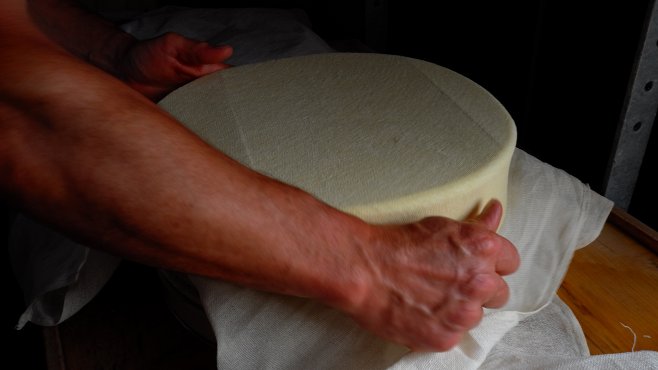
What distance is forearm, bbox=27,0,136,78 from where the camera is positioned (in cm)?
108

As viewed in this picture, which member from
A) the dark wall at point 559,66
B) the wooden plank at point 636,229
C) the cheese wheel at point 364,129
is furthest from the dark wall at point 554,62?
the cheese wheel at point 364,129

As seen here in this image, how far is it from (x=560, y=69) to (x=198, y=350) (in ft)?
2.71

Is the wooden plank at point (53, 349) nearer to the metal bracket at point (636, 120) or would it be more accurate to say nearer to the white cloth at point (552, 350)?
the white cloth at point (552, 350)

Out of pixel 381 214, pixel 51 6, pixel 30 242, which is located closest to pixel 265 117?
pixel 381 214

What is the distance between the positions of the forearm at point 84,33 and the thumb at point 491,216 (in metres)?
0.68

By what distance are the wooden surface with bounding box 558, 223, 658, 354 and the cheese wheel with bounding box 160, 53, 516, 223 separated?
0.22m

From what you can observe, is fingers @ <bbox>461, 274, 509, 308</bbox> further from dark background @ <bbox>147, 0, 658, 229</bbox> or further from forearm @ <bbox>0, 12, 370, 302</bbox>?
dark background @ <bbox>147, 0, 658, 229</bbox>

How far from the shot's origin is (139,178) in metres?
0.57

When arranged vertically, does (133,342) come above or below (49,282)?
below

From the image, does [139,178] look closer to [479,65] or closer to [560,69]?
[560,69]

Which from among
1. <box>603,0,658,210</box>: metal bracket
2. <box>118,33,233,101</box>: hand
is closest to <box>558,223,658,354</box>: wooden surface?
<box>603,0,658,210</box>: metal bracket

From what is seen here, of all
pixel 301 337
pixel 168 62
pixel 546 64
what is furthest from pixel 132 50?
pixel 546 64

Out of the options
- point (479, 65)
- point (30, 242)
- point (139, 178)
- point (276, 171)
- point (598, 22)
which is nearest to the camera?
point (139, 178)

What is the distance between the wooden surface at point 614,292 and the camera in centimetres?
80
